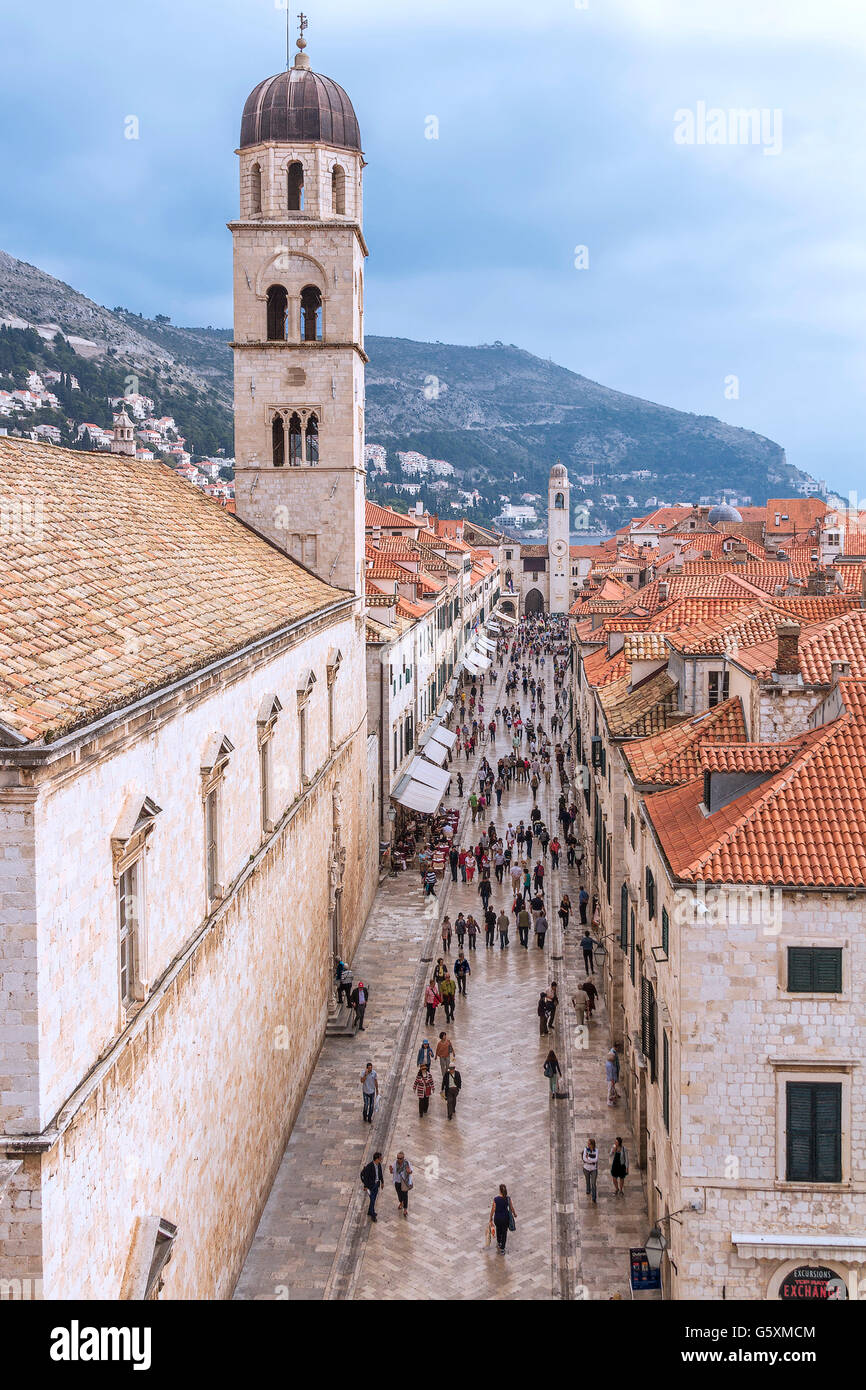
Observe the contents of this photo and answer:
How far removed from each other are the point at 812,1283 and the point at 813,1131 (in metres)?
1.89

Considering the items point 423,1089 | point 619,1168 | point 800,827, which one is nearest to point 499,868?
point 423,1089

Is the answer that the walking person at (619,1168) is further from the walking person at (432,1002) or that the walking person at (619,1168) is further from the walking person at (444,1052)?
the walking person at (432,1002)

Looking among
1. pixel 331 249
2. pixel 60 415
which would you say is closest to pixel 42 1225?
pixel 331 249

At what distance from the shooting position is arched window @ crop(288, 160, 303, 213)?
104 feet

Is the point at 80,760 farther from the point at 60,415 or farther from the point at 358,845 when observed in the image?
the point at 60,415

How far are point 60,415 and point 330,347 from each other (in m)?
98.8

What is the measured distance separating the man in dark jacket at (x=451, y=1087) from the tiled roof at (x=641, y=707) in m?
7.61

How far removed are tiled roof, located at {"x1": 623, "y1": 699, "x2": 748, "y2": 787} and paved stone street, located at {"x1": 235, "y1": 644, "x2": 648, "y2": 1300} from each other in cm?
678

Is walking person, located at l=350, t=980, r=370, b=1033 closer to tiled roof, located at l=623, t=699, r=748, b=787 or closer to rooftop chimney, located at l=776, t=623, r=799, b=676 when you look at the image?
tiled roof, located at l=623, t=699, r=748, b=787

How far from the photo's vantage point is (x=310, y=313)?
108 feet

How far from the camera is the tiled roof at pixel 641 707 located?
85.0ft

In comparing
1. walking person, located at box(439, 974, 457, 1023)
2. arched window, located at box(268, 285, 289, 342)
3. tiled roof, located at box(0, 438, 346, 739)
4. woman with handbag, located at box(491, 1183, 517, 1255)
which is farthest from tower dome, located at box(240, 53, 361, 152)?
woman with handbag, located at box(491, 1183, 517, 1255)

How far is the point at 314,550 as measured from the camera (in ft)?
107

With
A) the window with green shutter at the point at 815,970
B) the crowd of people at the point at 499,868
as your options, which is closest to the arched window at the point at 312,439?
the crowd of people at the point at 499,868
